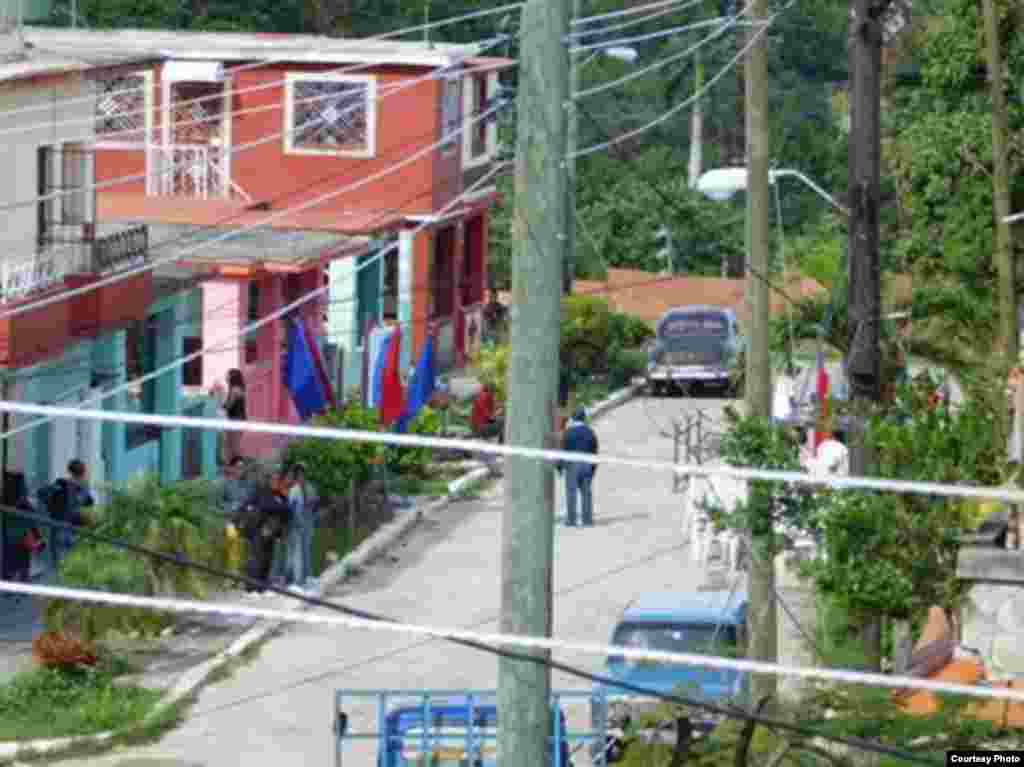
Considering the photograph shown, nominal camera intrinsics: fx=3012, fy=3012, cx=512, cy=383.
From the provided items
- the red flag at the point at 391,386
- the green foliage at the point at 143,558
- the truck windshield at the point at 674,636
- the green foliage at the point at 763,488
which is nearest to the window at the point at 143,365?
the red flag at the point at 391,386

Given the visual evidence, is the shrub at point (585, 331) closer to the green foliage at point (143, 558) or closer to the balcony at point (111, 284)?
the balcony at point (111, 284)

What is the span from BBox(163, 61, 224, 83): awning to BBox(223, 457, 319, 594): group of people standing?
1623 cm

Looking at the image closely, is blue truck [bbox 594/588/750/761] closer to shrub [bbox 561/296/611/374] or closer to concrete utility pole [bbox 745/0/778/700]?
concrete utility pole [bbox 745/0/778/700]

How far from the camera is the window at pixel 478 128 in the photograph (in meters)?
52.8

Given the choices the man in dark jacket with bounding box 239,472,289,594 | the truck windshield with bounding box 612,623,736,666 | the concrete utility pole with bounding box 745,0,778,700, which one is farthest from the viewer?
the man in dark jacket with bounding box 239,472,289,594

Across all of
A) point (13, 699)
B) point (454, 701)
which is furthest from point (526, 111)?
point (13, 699)

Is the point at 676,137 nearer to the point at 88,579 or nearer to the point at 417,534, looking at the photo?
the point at 417,534

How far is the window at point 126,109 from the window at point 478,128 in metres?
5.89

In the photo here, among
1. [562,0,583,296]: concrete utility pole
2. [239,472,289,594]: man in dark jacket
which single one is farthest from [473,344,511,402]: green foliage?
[239,472,289,594]: man in dark jacket

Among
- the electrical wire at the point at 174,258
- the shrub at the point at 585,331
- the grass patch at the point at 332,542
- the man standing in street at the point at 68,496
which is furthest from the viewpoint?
the shrub at the point at 585,331

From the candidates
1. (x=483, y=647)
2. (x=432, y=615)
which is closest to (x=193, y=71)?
(x=432, y=615)

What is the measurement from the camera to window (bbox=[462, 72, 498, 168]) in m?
52.8

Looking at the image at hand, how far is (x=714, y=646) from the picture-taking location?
79.0ft

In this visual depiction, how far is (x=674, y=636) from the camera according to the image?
2436 centimetres
